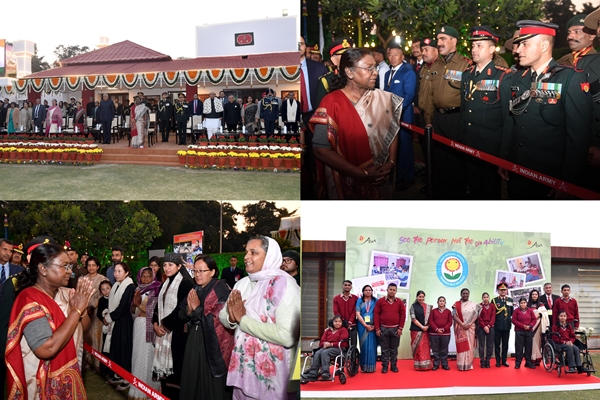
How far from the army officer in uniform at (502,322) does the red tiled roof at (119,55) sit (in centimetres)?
711

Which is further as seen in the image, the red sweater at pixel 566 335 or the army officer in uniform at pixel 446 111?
the red sweater at pixel 566 335

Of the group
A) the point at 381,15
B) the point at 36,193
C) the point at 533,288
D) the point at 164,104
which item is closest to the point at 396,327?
the point at 533,288

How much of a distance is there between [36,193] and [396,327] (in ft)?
13.9

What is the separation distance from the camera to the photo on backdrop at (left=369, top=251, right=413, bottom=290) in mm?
5867

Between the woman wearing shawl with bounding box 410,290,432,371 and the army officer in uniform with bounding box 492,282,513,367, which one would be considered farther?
the army officer in uniform with bounding box 492,282,513,367

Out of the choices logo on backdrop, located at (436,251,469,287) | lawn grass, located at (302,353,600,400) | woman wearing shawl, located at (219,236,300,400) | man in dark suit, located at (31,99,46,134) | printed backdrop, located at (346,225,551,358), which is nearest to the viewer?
Answer: woman wearing shawl, located at (219,236,300,400)

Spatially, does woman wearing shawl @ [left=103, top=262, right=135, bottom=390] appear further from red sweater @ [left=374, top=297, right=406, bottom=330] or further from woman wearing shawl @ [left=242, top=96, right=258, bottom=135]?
woman wearing shawl @ [left=242, top=96, right=258, bottom=135]

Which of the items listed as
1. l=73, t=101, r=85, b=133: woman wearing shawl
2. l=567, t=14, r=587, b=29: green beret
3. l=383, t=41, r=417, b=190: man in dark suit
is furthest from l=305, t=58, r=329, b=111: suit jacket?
l=73, t=101, r=85, b=133: woman wearing shawl

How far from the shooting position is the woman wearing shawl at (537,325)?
5730 mm

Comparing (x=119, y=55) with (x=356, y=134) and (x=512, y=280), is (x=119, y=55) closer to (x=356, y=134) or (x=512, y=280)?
(x=356, y=134)

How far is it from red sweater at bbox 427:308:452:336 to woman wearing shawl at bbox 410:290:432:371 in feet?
0.20

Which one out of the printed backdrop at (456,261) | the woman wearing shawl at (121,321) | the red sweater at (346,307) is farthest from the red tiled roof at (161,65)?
the woman wearing shawl at (121,321)

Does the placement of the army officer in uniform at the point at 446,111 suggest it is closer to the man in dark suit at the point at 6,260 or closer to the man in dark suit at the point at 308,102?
the man in dark suit at the point at 308,102

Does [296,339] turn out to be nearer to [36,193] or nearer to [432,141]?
[432,141]
